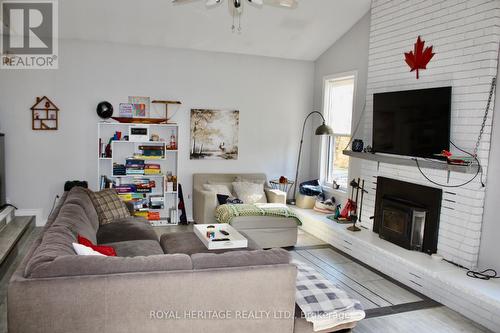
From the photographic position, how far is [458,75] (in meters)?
3.76

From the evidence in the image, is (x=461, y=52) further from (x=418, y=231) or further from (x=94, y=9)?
(x=94, y=9)

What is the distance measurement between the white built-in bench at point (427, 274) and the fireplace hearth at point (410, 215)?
0.11m

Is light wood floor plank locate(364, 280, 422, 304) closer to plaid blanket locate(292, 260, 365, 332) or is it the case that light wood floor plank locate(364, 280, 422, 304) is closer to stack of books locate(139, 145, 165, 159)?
plaid blanket locate(292, 260, 365, 332)

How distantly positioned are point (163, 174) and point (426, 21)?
3867mm

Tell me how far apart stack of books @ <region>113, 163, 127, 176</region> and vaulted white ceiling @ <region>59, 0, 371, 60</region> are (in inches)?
68.9

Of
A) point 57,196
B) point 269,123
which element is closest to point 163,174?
point 57,196

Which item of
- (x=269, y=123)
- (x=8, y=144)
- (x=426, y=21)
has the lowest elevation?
(x=8, y=144)

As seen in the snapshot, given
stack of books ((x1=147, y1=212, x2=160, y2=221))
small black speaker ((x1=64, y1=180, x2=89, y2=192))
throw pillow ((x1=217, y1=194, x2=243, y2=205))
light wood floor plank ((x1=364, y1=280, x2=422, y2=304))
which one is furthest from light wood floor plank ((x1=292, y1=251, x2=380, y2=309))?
small black speaker ((x1=64, y1=180, x2=89, y2=192))

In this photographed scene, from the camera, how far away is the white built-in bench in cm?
321

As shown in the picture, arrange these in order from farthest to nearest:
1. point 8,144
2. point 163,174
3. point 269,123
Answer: point 269,123 < point 163,174 < point 8,144

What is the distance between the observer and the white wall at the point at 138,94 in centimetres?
538

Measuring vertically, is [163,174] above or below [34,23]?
below

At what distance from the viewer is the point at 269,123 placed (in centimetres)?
651

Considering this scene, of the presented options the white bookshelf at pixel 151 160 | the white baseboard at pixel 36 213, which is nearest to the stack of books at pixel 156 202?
the white bookshelf at pixel 151 160
